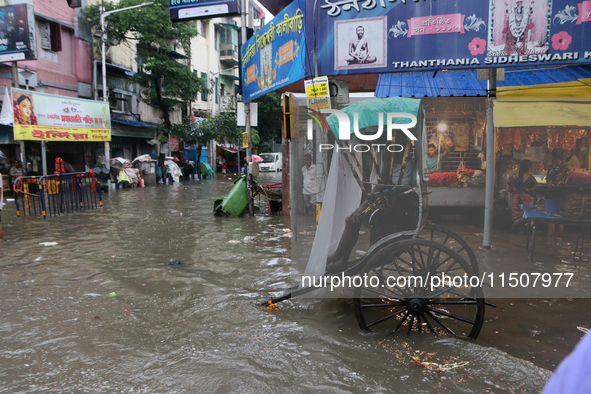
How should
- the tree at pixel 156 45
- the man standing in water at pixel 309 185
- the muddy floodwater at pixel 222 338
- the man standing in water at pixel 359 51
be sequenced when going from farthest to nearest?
the tree at pixel 156 45 → the man standing in water at pixel 359 51 → the man standing in water at pixel 309 185 → the muddy floodwater at pixel 222 338

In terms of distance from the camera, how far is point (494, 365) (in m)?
3.66

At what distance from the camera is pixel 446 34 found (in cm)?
475

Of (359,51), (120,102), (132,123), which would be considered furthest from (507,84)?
(120,102)

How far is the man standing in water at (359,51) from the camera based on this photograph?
16.0 feet

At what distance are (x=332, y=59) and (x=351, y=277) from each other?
237 centimetres

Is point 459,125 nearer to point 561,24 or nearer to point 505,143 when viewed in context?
point 505,143

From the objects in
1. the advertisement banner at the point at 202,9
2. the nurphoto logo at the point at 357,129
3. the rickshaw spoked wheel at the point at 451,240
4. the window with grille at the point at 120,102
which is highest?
the window with grille at the point at 120,102

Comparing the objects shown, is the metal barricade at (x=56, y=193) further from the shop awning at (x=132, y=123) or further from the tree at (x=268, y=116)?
the tree at (x=268, y=116)

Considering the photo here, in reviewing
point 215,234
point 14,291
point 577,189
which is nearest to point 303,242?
point 577,189

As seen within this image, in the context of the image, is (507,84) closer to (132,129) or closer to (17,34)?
(17,34)

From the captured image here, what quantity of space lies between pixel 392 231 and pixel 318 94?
1.57 metres

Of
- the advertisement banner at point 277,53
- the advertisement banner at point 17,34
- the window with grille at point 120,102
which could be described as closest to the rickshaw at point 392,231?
the advertisement banner at point 277,53

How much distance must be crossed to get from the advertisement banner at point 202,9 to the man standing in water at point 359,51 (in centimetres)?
532

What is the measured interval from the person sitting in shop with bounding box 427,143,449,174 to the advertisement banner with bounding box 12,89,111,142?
1459 cm
